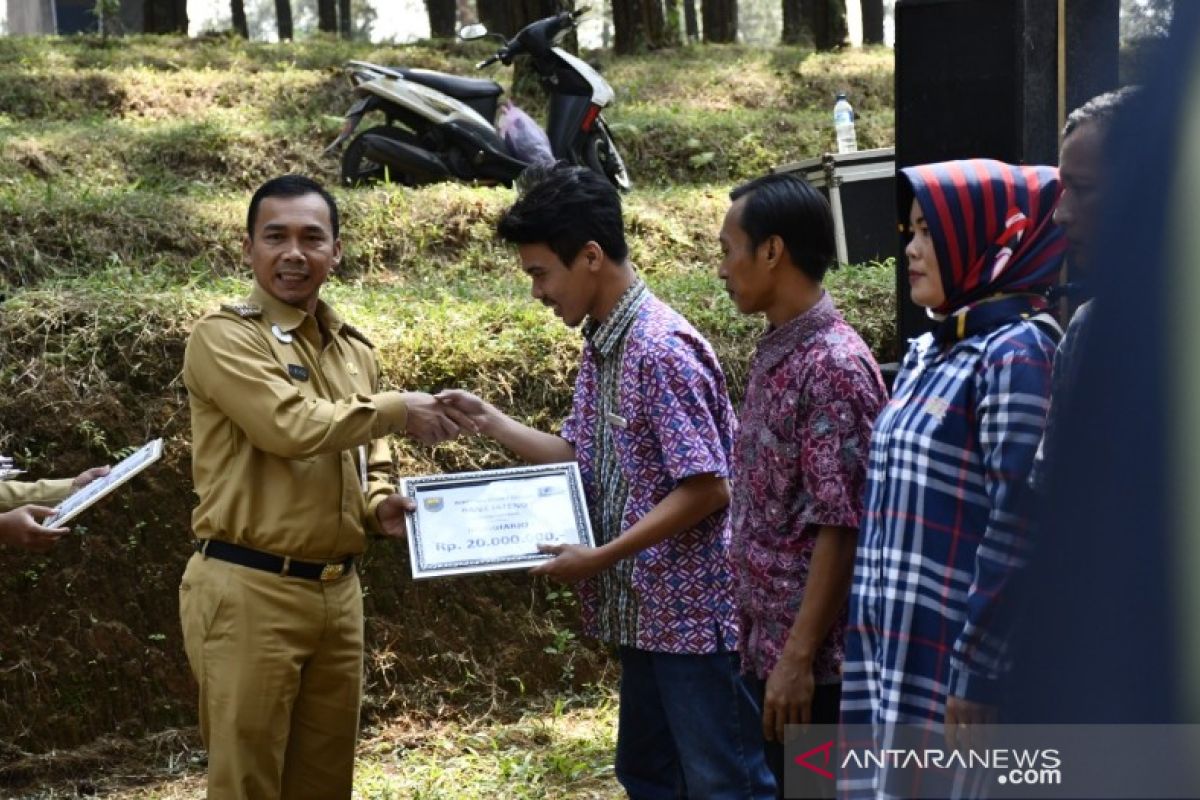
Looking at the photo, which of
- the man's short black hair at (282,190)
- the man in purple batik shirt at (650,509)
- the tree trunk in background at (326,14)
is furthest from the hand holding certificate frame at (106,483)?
the tree trunk in background at (326,14)

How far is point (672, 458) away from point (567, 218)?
2.20 ft

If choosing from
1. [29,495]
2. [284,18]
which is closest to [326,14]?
[284,18]

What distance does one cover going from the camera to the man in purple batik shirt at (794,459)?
323 centimetres

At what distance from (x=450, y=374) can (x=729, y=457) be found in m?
2.67

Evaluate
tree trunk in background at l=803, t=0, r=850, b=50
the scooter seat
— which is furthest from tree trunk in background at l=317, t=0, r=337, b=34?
the scooter seat

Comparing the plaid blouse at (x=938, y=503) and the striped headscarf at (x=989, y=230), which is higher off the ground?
the striped headscarf at (x=989, y=230)

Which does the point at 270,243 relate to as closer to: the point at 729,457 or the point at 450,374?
the point at 729,457

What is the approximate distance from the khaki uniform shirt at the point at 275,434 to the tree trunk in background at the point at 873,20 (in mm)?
19485

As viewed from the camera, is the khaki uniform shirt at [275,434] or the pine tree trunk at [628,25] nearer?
the khaki uniform shirt at [275,434]

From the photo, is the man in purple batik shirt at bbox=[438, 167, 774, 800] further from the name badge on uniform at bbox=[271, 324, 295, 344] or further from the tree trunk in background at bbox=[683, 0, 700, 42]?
the tree trunk in background at bbox=[683, 0, 700, 42]

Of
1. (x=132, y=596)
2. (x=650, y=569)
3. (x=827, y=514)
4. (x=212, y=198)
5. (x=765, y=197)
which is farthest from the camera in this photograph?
(x=212, y=198)

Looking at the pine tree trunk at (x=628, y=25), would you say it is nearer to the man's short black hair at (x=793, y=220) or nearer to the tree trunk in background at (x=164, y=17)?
the tree trunk in background at (x=164, y=17)

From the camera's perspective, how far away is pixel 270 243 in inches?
155

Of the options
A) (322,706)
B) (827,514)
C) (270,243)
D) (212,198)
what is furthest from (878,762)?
(212,198)
